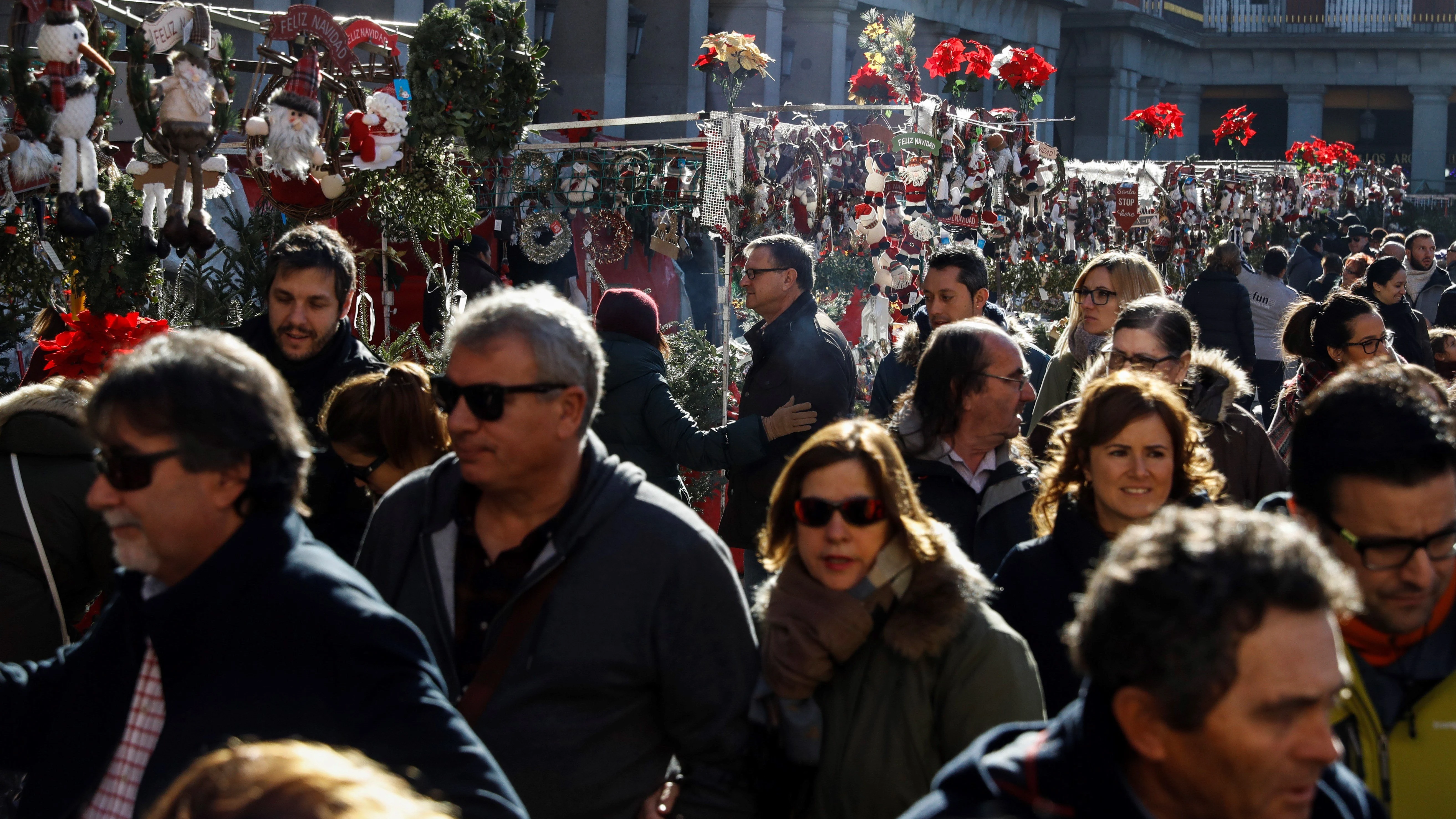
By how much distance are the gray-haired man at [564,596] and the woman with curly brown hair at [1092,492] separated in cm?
72

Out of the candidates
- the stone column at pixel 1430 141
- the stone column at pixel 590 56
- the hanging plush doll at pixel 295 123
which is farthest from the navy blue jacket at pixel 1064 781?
the stone column at pixel 1430 141

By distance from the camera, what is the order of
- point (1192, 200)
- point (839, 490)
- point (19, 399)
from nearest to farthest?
point (839, 490)
point (19, 399)
point (1192, 200)

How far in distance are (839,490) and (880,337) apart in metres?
4.90

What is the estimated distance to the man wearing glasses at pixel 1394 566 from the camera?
2.16 m

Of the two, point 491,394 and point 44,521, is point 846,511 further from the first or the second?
point 44,521

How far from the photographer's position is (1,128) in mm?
4668

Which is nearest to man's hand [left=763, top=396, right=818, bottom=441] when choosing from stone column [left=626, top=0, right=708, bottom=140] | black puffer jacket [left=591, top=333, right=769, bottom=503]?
black puffer jacket [left=591, top=333, right=769, bottom=503]

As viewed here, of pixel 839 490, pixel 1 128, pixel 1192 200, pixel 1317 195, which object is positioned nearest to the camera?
pixel 839 490

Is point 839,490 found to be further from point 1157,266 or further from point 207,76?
point 1157,266

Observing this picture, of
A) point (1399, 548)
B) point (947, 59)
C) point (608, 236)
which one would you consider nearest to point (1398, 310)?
point (947, 59)

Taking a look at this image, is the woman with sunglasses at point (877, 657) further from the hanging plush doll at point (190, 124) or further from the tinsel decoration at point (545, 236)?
the tinsel decoration at point (545, 236)

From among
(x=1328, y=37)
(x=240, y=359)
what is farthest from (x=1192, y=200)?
(x=1328, y=37)

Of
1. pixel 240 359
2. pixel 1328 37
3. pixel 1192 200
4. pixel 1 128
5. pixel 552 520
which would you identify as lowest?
pixel 552 520

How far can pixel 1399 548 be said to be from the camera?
226 cm
